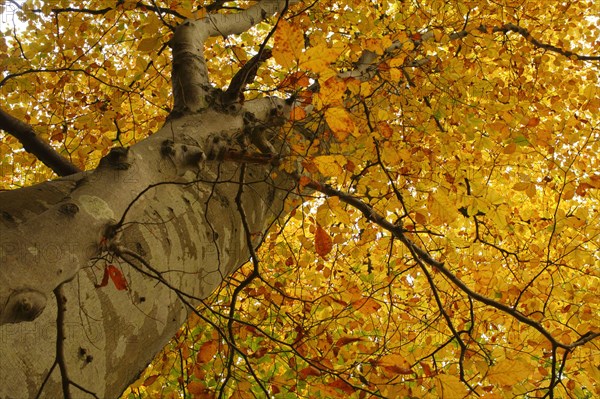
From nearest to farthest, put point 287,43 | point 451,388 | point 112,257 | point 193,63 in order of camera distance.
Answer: point 112,257 < point 287,43 < point 451,388 < point 193,63

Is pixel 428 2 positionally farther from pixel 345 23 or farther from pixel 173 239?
pixel 173 239

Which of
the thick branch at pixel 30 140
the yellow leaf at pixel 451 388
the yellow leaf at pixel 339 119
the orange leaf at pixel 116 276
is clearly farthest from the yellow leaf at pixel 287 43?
the yellow leaf at pixel 451 388

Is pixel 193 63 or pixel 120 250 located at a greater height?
pixel 193 63

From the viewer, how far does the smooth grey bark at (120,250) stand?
75 cm

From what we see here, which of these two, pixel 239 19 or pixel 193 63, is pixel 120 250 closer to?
pixel 193 63

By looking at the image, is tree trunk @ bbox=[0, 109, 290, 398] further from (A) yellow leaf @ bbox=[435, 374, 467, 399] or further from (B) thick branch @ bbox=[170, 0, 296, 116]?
(A) yellow leaf @ bbox=[435, 374, 467, 399]

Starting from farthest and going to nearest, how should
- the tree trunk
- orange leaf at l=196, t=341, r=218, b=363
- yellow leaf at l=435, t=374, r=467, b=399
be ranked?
orange leaf at l=196, t=341, r=218, b=363, yellow leaf at l=435, t=374, r=467, b=399, the tree trunk

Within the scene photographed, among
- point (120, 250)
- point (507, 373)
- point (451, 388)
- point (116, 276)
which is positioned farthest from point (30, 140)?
point (507, 373)

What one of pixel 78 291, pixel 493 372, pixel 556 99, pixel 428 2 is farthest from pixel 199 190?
pixel 556 99

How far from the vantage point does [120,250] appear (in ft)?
3.17

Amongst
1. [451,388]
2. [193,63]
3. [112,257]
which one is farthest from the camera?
[193,63]

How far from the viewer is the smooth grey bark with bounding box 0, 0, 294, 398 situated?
753mm

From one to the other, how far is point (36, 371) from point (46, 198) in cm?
47

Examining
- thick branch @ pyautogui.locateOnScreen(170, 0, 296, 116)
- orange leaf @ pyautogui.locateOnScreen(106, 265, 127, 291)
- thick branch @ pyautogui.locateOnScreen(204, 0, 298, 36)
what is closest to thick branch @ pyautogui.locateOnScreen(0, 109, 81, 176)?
thick branch @ pyautogui.locateOnScreen(170, 0, 296, 116)
